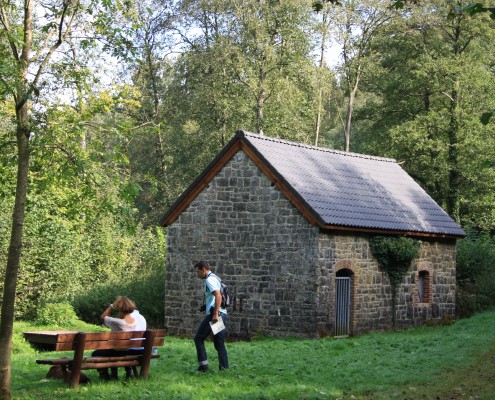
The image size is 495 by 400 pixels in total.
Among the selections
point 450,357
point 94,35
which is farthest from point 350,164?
point 94,35

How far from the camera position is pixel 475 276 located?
30.4 metres

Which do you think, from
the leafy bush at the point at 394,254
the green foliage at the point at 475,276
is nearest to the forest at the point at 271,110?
the green foliage at the point at 475,276

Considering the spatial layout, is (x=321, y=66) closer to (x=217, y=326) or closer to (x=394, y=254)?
(x=394, y=254)

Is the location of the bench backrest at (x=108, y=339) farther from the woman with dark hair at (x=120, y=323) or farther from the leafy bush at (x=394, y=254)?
the leafy bush at (x=394, y=254)

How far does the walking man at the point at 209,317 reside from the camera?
43.0ft

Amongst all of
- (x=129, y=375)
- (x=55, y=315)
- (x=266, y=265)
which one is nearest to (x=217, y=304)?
(x=129, y=375)

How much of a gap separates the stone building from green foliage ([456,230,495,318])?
2.90 m

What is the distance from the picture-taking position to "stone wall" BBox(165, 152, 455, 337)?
22.5 metres

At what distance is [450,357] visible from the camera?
50.1ft

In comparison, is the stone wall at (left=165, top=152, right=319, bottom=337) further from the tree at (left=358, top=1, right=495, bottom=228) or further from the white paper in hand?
the tree at (left=358, top=1, right=495, bottom=228)

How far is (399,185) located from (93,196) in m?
18.0

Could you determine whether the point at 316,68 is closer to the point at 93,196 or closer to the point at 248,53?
the point at 248,53

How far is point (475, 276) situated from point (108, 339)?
21121 millimetres

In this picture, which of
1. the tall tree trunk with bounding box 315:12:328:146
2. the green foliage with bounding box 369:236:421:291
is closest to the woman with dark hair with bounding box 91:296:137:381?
the green foliage with bounding box 369:236:421:291
